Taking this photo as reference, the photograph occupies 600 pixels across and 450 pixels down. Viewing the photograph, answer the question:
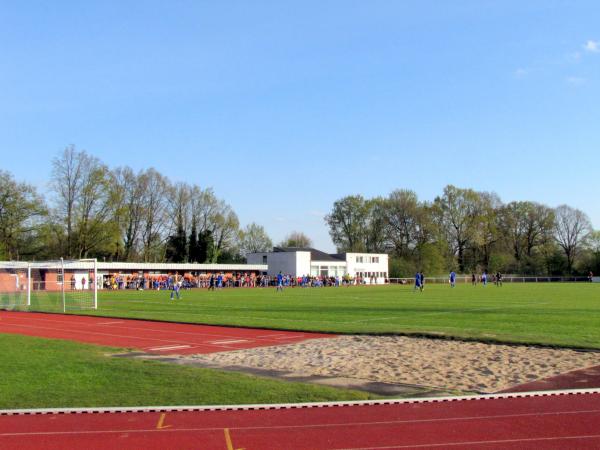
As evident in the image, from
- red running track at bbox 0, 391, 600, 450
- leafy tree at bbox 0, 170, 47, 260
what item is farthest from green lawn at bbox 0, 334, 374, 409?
Result: leafy tree at bbox 0, 170, 47, 260

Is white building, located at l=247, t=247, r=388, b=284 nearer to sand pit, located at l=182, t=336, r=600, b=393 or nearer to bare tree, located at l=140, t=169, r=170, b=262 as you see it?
bare tree, located at l=140, t=169, r=170, b=262

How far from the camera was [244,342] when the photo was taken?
55.0 feet

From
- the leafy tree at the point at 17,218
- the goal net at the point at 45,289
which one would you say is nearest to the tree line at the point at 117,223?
the leafy tree at the point at 17,218

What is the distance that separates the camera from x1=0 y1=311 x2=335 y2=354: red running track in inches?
633

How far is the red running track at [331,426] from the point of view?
6.87 meters

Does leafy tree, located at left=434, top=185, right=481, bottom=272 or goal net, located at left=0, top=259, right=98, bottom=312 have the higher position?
leafy tree, located at left=434, top=185, right=481, bottom=272

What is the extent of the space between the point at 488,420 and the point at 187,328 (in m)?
14.4

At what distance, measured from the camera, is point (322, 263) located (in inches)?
3504

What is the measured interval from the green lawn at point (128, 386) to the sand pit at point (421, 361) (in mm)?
1425

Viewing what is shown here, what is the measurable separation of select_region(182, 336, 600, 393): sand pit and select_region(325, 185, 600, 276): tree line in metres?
80.2

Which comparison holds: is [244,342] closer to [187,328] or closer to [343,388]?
[187,328]

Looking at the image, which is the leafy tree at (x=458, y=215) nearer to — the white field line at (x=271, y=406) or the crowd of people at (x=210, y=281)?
the crowd of people at (x=210, y=281)

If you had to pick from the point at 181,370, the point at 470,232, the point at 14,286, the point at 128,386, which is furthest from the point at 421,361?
the point at 470,232

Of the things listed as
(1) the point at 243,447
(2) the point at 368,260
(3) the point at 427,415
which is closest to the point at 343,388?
(3) the point at 427,415
